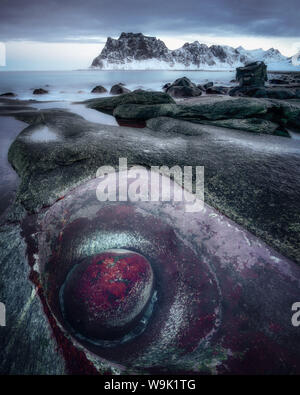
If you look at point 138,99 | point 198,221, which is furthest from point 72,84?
point 198,221

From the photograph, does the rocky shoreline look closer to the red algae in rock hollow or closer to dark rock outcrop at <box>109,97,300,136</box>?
the red algae in rock hollow

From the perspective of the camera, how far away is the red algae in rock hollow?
1389mm

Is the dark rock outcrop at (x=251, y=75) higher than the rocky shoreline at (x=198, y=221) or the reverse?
higher

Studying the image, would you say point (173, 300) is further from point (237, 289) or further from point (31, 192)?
point (31, 192)

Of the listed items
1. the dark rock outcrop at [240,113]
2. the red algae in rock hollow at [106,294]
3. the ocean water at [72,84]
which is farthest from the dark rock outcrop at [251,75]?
the red algae in rock hollow at [106,294]

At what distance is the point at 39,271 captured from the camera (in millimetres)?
1540

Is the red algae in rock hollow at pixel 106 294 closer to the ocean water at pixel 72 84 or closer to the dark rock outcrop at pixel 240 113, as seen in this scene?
the dark rock outcrop at pixel 240 113

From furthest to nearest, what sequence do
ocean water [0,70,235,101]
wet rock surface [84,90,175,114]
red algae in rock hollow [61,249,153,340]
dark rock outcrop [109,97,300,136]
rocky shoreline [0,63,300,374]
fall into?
ocean water [0,70,235,101], wet rock surface [84,90,175,114], dark rock outcrop [109,97,300,136], red algae in rock hollow [61,249,153,340], rocky shoreline [0,63,300,374]

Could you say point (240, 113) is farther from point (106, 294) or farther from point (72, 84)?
point (72, 84)

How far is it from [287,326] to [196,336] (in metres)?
0.57

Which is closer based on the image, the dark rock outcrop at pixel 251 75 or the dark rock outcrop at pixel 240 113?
the dark rock outcrop at pixel 240 113

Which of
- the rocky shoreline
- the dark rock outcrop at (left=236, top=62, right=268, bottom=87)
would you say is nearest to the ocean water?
the dark rock outcrop at (left=236, top=62, right=268, bottom=87)

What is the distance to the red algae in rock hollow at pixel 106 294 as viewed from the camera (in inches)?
54.7
